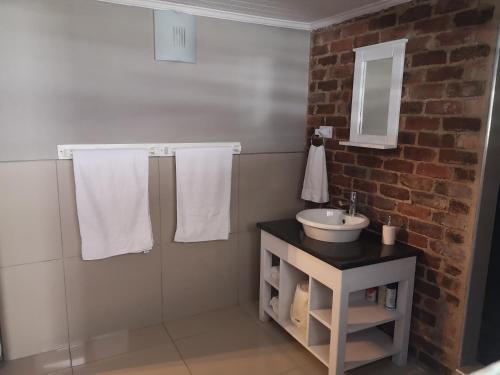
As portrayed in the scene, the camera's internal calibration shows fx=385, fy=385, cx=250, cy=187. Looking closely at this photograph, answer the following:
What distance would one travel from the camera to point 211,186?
241 cm

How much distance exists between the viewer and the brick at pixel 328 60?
2.44 meters

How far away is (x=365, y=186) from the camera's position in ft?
7.60

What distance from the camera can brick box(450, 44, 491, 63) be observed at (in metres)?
1.65

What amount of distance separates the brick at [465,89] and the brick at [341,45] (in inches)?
28.6

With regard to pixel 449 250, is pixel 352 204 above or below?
above

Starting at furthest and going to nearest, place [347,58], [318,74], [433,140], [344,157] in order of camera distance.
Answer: [318,74], [344,157], [347,58], [433,140]

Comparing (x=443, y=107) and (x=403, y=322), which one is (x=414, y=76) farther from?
(x=403, y=322)

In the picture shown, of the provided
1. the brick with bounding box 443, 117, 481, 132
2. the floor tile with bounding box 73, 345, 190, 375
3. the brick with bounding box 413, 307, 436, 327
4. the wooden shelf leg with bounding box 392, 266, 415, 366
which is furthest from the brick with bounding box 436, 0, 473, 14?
the floor tile with bounding box 73, 345, 190, 375

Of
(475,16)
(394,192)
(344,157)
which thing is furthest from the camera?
(344,157)

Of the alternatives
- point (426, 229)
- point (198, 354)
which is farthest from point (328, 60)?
point (198, 354)

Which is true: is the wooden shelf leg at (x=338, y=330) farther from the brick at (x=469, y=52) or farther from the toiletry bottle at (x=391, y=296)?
the brick at (x=469, y=52)

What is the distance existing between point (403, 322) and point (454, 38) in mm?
1418

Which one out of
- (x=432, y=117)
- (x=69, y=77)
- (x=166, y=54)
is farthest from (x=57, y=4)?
(x=432, y=117)

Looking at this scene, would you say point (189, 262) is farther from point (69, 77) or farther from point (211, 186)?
point (69, 77)
